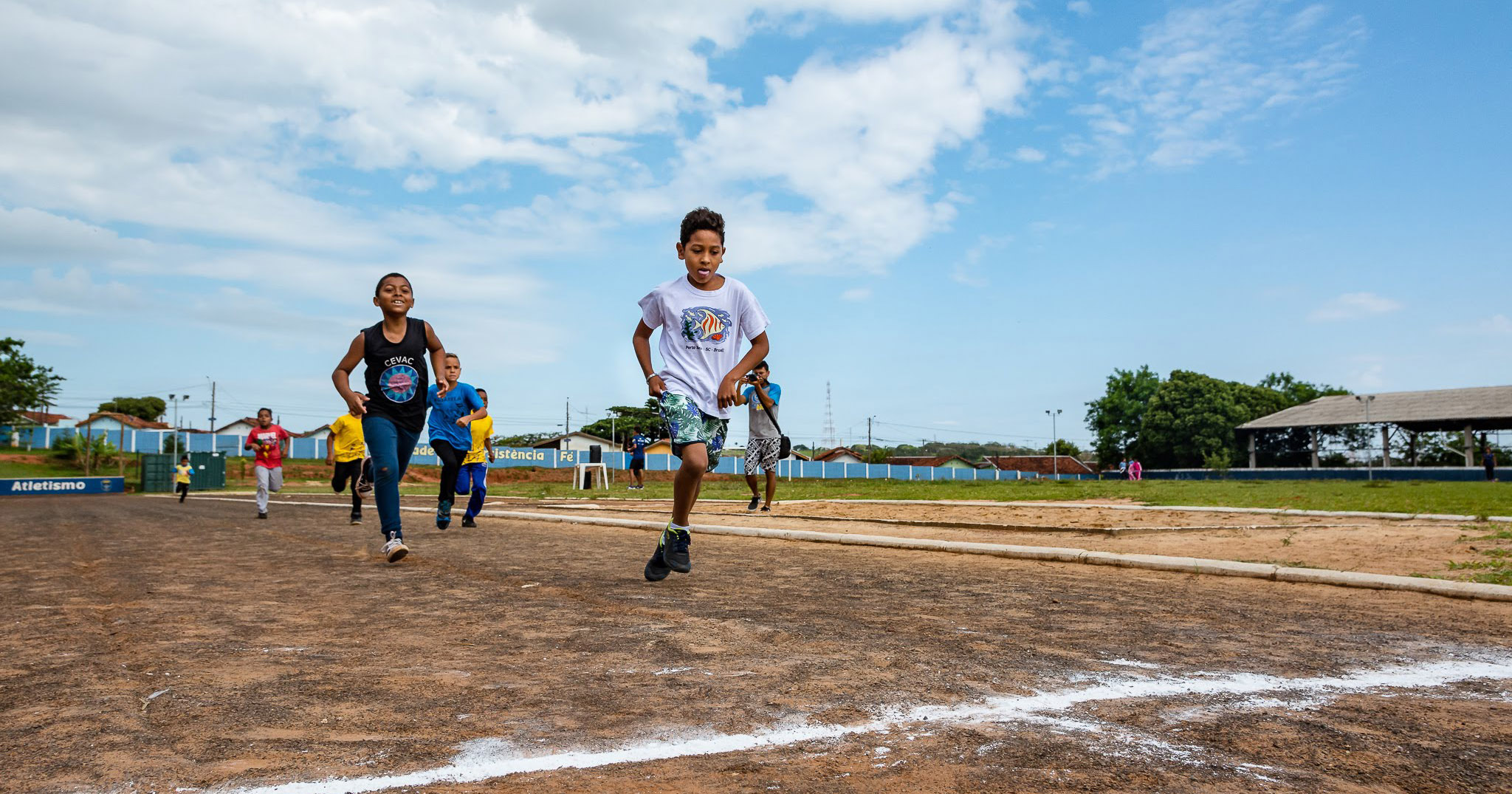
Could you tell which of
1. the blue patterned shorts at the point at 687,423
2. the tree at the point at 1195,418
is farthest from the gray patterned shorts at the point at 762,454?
the tree at the point at 1195,418

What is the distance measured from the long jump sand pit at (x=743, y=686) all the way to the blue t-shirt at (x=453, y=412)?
4441 millimetres

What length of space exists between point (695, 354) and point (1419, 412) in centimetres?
6416

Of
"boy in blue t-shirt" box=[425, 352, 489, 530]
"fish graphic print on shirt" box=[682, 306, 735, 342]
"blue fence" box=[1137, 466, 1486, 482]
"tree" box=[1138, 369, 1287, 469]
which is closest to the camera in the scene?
"fish graphic print on shirt" box=[682, 306, 735, 342]

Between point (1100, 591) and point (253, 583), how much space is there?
4461 mm

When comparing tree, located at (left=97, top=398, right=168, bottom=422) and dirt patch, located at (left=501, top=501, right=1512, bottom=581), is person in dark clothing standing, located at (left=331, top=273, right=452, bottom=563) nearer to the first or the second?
dirt patch, located at (left=501, top=501, right=1512, bottom=581)

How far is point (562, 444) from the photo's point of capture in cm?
10425

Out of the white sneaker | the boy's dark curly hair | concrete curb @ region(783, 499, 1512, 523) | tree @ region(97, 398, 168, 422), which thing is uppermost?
tree @ region(97, 398, 168, 422)

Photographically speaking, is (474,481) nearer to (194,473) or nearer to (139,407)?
(194,473)

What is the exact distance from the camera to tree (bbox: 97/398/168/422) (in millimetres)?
112938

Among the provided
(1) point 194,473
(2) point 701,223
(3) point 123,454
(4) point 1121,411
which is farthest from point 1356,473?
(3) point 123,454

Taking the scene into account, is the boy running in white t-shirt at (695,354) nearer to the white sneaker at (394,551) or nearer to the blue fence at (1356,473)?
the white sneaker at (394,551)

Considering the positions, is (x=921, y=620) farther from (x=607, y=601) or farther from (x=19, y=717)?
(x=19, y=717)

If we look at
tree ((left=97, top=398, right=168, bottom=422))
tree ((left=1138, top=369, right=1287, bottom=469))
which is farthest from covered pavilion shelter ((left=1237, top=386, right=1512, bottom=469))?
tree ((left=97, top=398, right=168, bottom=422))

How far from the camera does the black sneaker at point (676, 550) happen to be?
206 inches
